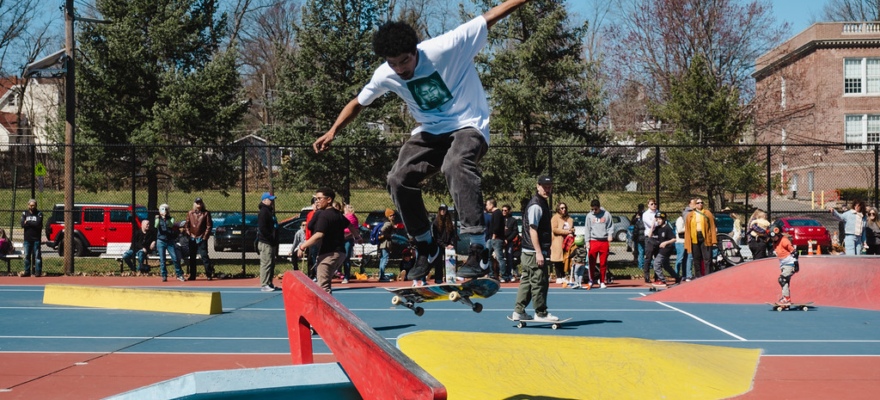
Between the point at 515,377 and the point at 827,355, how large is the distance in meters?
4.72

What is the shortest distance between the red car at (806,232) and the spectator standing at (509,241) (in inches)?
432

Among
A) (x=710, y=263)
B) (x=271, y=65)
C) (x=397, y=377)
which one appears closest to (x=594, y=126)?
(x=710, y=263)

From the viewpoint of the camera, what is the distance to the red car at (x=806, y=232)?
72.0 ft

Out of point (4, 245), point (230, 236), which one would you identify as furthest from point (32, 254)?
point (230, 236)

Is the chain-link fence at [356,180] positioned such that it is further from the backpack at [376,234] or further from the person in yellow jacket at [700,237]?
the person in yellow jacket at [700,237]

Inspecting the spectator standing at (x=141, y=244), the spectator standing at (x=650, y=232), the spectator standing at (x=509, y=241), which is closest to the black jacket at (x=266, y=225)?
the spectator standing at (x=141, y=244)

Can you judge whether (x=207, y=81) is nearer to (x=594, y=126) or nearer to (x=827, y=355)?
(x=594, y=126)

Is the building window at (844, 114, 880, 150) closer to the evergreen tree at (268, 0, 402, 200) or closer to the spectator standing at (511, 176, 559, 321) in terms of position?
the evergreen tree at (268, 0, 402, 200)

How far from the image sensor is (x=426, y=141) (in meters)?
4.83

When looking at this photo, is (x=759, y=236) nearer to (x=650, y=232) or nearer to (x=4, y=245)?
(x=650, y=232)

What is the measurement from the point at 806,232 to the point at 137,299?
20.8 m

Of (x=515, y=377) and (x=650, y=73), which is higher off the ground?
(x=650, y=73)

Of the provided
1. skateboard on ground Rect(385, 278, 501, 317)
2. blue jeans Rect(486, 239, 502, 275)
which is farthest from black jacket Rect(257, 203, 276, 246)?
skateboard on ground Rect(385, 278, 501, 317)

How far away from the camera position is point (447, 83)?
4555 millimetres
